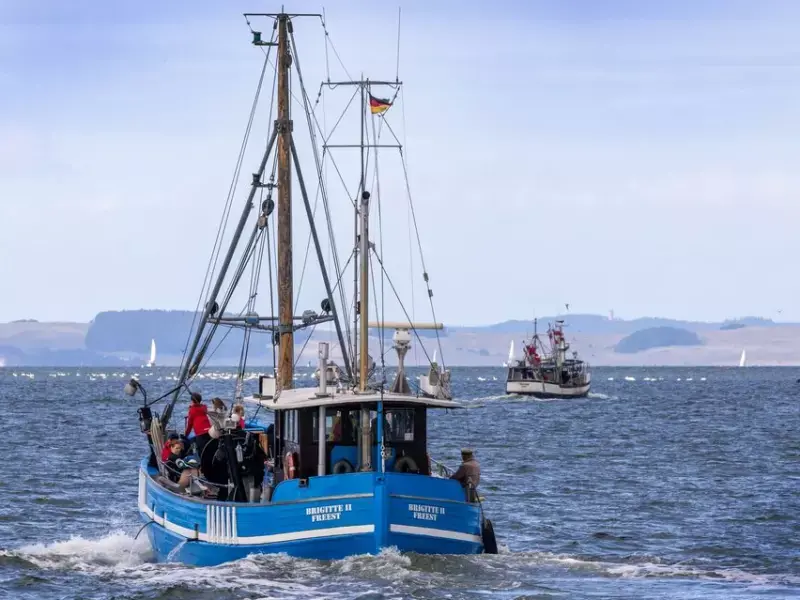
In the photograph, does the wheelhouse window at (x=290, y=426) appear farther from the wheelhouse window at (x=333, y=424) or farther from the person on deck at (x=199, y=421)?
the person on deck at (x=199, y=421)

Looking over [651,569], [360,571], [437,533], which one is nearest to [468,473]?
[437,533]

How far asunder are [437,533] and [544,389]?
432 feet

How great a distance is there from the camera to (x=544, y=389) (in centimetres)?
16050

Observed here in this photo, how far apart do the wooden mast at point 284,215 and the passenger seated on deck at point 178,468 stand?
2978 millimetres

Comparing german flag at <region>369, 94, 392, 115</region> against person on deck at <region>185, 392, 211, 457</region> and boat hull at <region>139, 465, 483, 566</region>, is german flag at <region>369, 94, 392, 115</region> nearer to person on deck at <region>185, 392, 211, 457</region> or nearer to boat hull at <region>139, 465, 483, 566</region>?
person on deck at <region>185, 392, 211, 457</region>

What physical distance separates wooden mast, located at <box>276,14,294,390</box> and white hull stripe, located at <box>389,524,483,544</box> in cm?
816

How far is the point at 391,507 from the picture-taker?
94.7ft

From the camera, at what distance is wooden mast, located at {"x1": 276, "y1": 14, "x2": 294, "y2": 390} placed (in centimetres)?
3769

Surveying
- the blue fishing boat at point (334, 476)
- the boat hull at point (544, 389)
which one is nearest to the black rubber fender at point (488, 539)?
the blue fishing boat at point (334, 476)

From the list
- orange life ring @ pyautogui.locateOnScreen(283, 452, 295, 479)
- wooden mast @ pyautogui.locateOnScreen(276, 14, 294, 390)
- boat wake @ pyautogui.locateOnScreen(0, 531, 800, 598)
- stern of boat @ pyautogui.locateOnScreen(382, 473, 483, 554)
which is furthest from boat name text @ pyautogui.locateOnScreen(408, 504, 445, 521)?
wooden mast @ pyautogui.locateOnScreen(276, 14, 294, 390)

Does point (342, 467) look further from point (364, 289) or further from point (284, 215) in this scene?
point (284, 215)

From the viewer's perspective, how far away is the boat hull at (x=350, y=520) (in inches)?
1141

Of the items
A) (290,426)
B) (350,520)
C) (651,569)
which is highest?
(290,426)

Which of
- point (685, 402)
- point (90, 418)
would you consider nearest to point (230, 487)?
point (90, 418)
